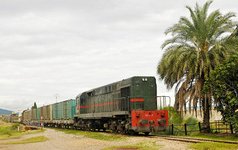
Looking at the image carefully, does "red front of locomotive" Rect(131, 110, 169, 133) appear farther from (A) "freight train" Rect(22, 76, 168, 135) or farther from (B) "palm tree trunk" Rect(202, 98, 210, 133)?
(B) "palm tree trunk" Rect(202, 98, 210, 133)

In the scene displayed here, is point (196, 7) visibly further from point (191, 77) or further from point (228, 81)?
point (228, 81)

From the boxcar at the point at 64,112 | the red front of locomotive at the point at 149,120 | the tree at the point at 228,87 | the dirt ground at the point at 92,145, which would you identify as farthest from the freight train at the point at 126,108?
the boxcar at the point at 64,112

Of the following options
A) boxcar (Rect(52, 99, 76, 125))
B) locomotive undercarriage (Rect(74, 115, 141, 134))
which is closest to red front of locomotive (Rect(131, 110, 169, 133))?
locomotive undercarriage (Rect(74, 115, 141, 134))

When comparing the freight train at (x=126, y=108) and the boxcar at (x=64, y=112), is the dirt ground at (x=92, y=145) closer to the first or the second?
the freight train at (x=126, y=108)

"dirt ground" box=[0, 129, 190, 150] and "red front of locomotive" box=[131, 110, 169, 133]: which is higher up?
"red front of locomotive" box=[131, 110, 169, 133]

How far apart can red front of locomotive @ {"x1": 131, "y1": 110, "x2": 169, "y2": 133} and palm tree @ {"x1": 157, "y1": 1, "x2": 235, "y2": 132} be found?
6.74 feet

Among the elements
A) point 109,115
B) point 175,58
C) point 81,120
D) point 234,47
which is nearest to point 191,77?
point 175,58

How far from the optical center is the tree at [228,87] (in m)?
19.9

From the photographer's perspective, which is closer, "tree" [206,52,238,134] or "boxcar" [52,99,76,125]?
"tree" [206,52,238,134]

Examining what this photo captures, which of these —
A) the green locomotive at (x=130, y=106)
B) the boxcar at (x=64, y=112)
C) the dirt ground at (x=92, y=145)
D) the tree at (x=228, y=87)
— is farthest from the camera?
the boxcar at (x=64, y=112)

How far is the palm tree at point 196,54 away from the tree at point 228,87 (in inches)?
103

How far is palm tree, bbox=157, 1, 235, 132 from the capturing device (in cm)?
2411

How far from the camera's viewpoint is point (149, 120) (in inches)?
925

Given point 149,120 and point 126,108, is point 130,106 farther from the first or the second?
point 149,120
